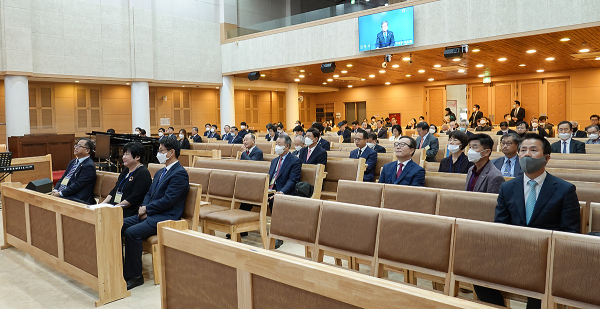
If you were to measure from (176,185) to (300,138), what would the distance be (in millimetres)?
3226

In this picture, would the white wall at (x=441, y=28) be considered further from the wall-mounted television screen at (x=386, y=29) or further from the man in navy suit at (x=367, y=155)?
the man in navy suit at (x=367, y=155)

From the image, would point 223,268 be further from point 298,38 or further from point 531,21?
point 298,38

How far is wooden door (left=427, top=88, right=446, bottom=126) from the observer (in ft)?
68.9

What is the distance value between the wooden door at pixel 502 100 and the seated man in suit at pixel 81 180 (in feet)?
59.3

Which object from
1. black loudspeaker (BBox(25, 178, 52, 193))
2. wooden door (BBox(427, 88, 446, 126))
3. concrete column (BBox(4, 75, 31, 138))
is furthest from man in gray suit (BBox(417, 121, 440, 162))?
wooden door (BBox(427, 88, 446, 126))

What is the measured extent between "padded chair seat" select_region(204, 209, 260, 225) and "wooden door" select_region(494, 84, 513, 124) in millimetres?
17389

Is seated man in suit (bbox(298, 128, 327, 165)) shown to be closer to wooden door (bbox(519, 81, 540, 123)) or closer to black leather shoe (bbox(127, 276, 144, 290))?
black leather shoe (bbox(127, 276, 144, 290))

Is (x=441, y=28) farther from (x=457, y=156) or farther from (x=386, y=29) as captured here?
(x=457, y=156)

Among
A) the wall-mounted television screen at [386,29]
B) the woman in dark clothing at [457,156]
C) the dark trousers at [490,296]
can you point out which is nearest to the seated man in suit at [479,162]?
the woman in dark clothing at [457,156]

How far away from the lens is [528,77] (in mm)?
18047

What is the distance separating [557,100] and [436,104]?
5236 mm

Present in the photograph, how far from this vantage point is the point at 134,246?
393 cm

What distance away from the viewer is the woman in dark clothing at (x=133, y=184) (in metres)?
4.39

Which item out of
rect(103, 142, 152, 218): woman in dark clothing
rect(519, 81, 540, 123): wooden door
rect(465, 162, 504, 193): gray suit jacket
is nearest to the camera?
rect(465, 162, 504, 193): gray suit jacket
